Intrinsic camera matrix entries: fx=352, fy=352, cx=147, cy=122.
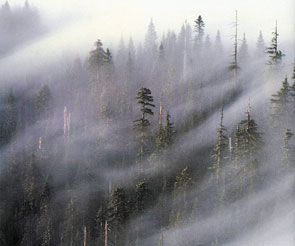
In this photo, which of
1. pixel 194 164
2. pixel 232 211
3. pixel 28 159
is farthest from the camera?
pixel 28 159

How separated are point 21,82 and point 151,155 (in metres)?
58.2

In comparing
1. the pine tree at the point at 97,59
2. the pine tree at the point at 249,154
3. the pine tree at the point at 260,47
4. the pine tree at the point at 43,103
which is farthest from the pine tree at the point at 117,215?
the pine tree at the point at 260,47

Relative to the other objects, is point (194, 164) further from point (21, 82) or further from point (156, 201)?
point (21, 82)

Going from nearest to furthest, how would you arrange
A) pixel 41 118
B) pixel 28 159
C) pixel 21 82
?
1. pixel 28 159
2. pixel 41 118
3. pixel 21 82

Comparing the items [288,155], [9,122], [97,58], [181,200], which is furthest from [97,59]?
[288,155]

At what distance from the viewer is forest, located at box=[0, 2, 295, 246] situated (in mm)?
51406

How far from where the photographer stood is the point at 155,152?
56125mm

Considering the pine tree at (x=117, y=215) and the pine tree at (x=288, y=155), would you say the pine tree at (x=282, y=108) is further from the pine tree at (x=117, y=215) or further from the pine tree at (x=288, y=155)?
the pine tree at (x=117, y=215)

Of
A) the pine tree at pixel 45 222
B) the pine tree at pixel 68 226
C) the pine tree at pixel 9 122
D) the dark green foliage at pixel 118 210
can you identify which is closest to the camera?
the dark green foliage at pixel 118 210

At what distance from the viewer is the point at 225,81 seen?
246 ft

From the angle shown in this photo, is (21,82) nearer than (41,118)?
No

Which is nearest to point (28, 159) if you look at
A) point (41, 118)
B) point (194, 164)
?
point (41, 118)

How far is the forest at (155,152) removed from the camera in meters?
51.4

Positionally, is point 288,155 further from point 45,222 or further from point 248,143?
point 45,222
